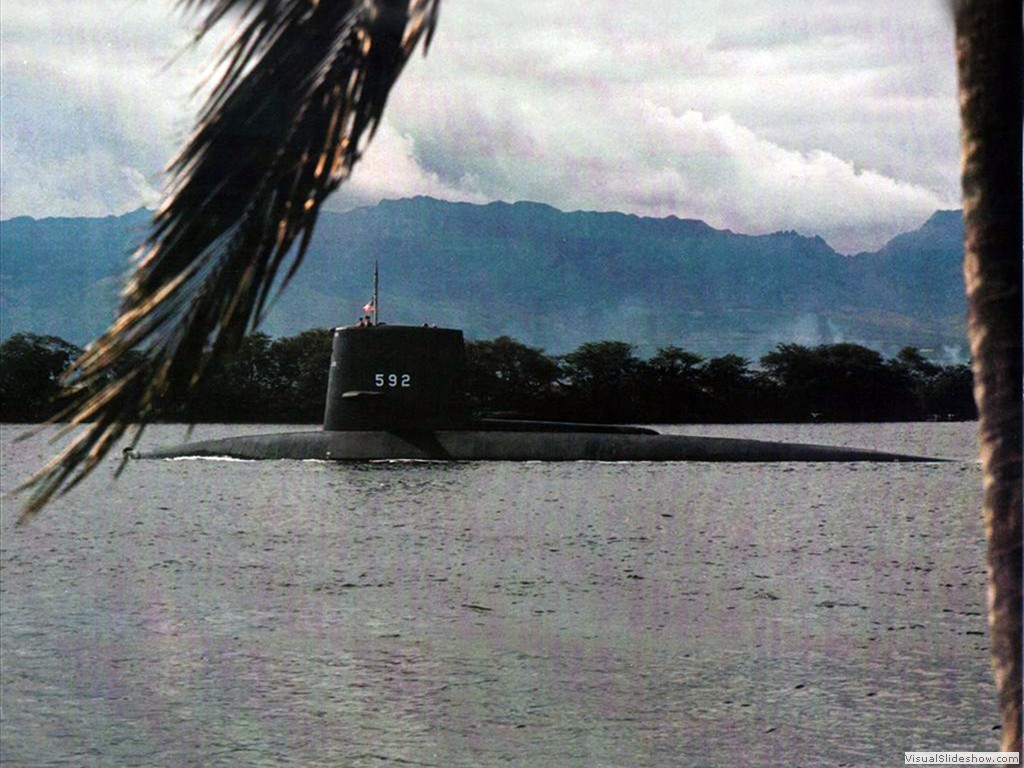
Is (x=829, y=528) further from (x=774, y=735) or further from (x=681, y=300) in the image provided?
(x=681, y=300)

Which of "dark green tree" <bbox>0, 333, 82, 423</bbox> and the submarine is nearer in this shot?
the submarine

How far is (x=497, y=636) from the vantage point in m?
15.6

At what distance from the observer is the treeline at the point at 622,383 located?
4656 centimetres

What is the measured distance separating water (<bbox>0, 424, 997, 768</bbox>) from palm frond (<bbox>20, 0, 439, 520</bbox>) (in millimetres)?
5643

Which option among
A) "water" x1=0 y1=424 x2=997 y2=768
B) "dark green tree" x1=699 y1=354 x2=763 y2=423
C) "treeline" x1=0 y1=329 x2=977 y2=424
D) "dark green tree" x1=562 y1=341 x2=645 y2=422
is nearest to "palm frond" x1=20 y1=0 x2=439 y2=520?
"water" x1=0 y1=424 x2=997 y2=768

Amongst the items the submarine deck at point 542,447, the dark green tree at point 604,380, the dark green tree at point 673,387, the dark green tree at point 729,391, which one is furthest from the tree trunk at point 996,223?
the dark green tree at point 604,380

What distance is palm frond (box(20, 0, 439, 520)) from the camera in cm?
191

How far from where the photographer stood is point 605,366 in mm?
55250

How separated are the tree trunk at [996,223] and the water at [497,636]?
19.7 ft

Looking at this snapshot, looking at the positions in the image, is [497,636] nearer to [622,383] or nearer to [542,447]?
[542,447]

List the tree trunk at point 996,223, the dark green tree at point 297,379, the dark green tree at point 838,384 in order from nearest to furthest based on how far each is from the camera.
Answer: the tree trunk at point 996,223, the dark green tree at point 838,384, the dark green tree at point 297,379

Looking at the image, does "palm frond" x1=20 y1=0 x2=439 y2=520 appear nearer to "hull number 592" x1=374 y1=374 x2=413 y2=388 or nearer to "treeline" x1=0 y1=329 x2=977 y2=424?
"hull number 592" x1=374 y1=374 x2=413 y2=388

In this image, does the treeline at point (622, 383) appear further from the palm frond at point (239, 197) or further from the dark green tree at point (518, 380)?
the palm frond at point (239, 197)

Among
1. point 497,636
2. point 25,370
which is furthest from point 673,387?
point 497,636
